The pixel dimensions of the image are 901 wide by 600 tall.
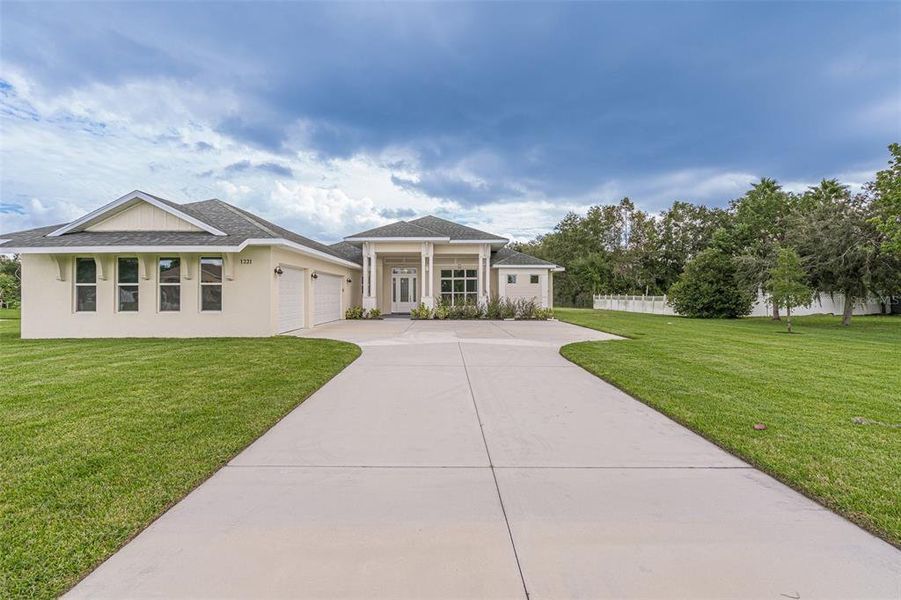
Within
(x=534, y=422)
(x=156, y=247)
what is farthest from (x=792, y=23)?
(x=156, y=247)

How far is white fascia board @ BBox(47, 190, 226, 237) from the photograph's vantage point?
12781 mm

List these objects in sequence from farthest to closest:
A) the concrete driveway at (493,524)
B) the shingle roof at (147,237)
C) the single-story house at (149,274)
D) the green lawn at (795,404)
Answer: the single-story house at (149,274), the shingle roof at (147,237), the green lawn at (795,404), the concrete driveway at (493,524)

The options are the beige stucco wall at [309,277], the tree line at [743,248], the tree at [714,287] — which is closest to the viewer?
the beige stucco wall at [309,277]

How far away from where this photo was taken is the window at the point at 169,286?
12.9 meters

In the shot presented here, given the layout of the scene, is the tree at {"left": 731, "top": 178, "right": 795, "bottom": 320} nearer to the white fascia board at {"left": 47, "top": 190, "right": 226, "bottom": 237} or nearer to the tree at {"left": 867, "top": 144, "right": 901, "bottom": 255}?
the tree at {"left": 867, "top": 144, "right": 901, "bottom": 255}

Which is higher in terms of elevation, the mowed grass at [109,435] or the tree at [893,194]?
the tree at [893,194]

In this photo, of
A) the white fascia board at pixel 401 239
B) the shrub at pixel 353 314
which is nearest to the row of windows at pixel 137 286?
the shrub at pixel 353 314

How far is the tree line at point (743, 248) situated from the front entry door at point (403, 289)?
17080mm

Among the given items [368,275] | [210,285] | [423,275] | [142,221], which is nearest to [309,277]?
[210,285]

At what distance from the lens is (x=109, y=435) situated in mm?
4273

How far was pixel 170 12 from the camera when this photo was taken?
39.5 feet

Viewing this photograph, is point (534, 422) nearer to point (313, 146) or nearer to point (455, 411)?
point (455, 411)

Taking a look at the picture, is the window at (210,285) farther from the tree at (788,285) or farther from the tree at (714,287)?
the tree at (714,287)

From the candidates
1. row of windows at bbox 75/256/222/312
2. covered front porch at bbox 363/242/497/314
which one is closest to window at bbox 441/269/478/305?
covered front porch at bbox 363/242/497/314
